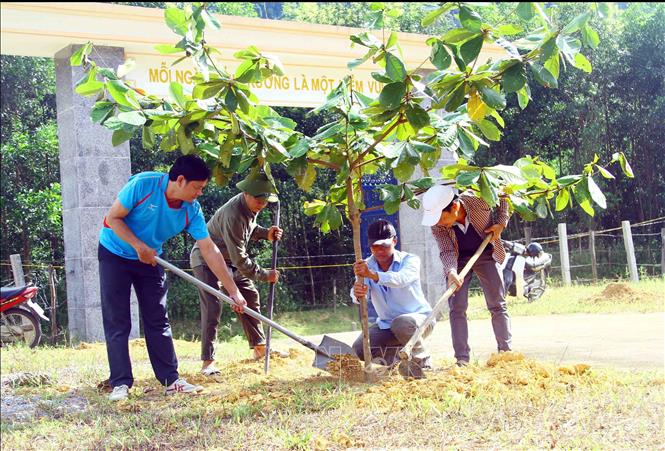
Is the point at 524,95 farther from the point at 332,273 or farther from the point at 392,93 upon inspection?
the point at 332,273

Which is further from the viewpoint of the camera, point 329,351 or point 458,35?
point 329,351

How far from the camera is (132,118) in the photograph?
171 inches

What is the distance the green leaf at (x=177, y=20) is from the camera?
386 centimetres

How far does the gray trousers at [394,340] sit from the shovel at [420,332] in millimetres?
73

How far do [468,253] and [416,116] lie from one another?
163 cm

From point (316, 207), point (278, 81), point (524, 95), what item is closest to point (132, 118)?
point (316, 207)

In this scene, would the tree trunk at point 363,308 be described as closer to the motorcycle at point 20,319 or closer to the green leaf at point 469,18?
the green leaf at point 469,18

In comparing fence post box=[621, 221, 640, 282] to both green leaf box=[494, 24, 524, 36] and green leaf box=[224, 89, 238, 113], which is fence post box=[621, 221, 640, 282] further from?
green leaf box=[224, 89, 238, 113]

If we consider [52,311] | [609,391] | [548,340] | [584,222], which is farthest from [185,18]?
[584,222]

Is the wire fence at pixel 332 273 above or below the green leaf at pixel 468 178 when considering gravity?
below

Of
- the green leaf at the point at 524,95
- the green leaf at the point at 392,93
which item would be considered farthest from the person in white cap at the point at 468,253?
the green leaf at the point at 392,93

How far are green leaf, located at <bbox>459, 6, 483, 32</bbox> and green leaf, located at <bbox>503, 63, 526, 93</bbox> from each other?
0.39 meters

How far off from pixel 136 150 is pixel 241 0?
12299 mm

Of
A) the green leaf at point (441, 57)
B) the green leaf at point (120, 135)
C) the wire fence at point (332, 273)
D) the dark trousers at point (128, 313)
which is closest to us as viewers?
the green leaf at point (441, 57)
